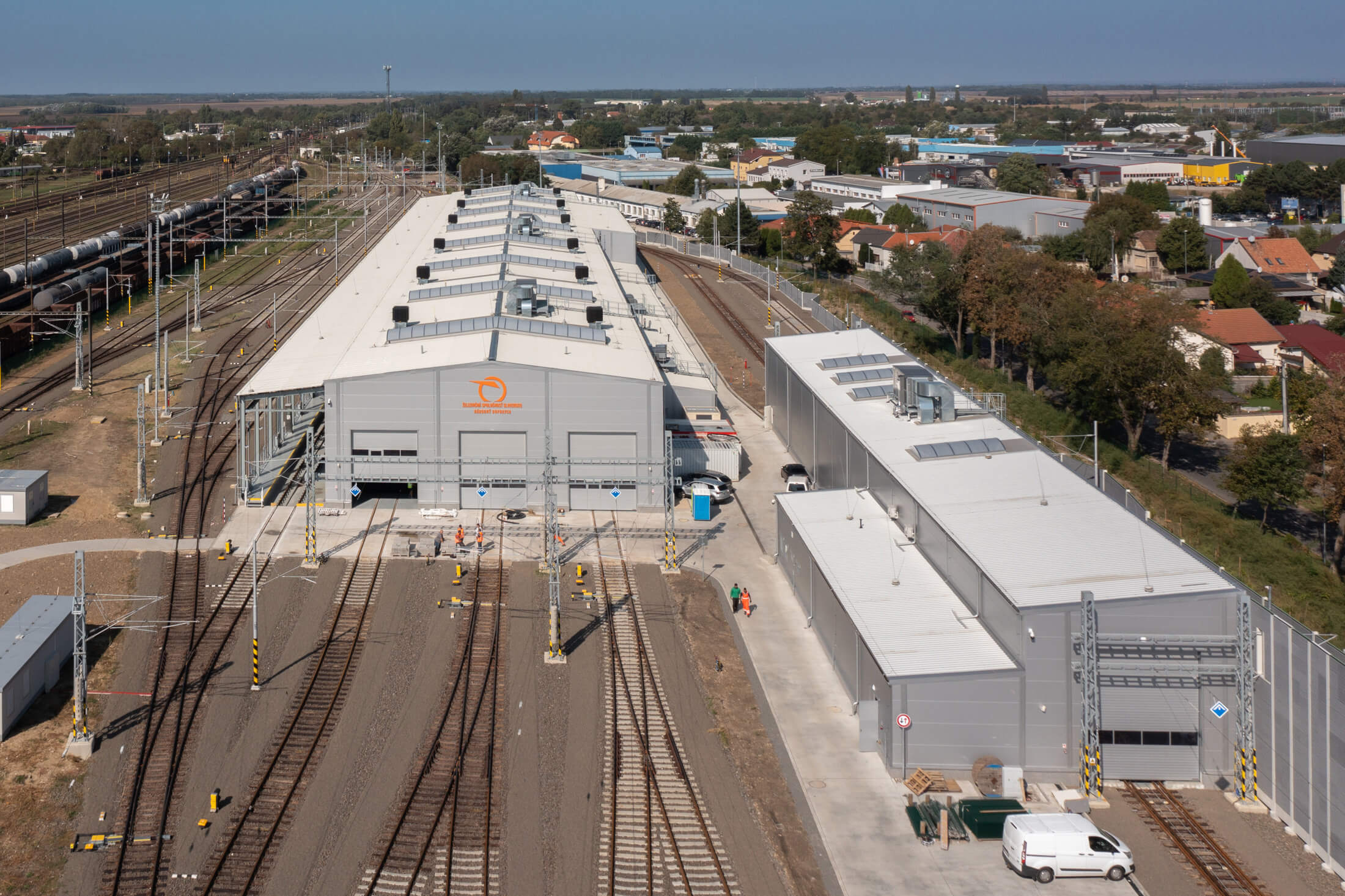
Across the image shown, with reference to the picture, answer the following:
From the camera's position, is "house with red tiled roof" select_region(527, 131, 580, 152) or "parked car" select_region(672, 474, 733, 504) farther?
"house with red tiled roof" select_region(527, 131, 580, 152)

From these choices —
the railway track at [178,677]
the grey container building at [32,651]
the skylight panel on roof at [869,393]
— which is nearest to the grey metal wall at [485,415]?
the railway track at [178,677]

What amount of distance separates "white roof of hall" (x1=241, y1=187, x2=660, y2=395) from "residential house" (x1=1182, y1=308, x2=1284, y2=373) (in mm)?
25306

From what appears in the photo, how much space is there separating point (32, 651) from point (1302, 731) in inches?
850

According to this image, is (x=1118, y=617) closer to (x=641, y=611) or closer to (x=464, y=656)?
(x=641, y=611)

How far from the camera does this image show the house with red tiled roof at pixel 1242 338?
2095 inches

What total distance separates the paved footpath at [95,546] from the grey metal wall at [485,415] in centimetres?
434

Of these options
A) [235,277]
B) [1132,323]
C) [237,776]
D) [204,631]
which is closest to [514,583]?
[204,631]

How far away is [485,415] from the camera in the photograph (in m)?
33.4

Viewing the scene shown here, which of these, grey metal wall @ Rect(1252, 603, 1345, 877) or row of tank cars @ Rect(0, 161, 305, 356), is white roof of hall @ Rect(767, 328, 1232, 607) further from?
row of tank cars @ Rect(0, 161, 305, 356)

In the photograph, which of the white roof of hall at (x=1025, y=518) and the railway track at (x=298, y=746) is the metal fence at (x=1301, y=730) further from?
the railway track at (x=298, y=746)

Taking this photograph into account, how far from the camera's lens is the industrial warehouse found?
3322 centimetres

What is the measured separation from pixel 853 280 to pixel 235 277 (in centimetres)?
3645

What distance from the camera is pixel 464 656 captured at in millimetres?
25547

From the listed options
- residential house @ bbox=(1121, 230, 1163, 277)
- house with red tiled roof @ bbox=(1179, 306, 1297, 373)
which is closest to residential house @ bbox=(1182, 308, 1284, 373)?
house with red tiled roof @ bbox=(1179, 306, 1297, 373)
